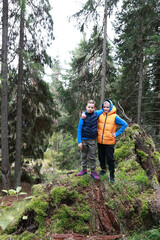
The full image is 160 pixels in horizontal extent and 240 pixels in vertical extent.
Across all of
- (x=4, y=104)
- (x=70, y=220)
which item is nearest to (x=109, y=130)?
(x=70, y=220)

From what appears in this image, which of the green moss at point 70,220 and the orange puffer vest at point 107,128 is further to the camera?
the orange puffer vest at point 107,128

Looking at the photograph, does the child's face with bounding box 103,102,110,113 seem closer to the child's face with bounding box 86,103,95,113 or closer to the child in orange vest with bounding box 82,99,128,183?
the child in orange vest with bounding box 82,99,128,183

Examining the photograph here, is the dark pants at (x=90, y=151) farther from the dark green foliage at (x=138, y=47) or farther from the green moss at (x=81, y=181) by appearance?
the dark green foliage at (x=138, y=47)

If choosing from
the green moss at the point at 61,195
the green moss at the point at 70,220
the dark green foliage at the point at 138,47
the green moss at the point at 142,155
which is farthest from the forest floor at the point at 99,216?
the dark green foliage at the point at 138,47

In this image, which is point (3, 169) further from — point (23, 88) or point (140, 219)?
point (140, 219)

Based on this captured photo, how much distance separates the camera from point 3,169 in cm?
807

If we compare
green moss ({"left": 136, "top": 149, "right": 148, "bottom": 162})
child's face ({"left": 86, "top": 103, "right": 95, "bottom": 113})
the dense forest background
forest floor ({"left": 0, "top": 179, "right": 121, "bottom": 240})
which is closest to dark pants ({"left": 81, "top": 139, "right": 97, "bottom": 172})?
forest floor ({"left": 0, "top": 179, "right": 121, "bottom": 240})

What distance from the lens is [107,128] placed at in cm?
352

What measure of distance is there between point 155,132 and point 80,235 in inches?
462

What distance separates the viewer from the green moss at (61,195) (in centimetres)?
294

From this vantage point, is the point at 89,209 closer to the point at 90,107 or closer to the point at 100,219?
the point at 100,219

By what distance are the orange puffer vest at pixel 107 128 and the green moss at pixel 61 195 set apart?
1.23 meters

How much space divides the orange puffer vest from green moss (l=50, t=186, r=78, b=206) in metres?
1.23

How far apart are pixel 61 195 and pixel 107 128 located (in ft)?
5.43
